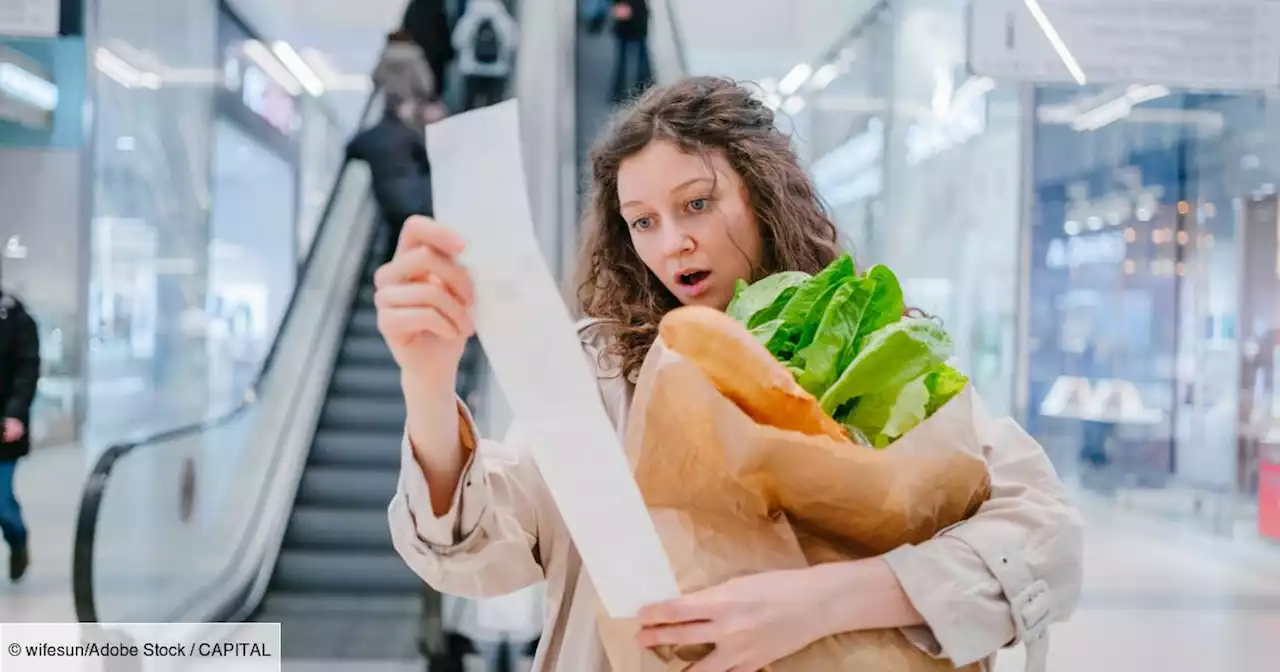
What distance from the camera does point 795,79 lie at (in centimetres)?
447

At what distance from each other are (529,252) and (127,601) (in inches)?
152

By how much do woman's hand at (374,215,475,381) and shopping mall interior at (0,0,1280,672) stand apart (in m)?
2.92

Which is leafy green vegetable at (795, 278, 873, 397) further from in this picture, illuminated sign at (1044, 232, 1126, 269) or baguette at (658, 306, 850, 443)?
illuminated sign at (1044, 232, 1126, 269)

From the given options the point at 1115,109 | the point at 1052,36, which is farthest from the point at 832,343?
the point at 1115,109

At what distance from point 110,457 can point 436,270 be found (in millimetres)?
3324

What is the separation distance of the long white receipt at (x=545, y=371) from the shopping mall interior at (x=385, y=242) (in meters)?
3.03

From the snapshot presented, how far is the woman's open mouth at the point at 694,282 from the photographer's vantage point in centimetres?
101

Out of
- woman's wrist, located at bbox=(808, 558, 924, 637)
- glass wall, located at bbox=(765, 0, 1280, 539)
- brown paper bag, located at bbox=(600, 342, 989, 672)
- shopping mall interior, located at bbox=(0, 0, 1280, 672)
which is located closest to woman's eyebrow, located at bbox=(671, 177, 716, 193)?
brown paper bag, located at bbox=(600, 342, 989, 672)

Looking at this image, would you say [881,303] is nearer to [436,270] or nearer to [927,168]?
[436,270]

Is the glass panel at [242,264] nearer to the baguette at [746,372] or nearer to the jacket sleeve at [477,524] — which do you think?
the jacket sleeve at [477,524]

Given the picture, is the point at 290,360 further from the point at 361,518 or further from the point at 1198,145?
the point at 1198,145

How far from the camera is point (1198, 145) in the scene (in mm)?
5355

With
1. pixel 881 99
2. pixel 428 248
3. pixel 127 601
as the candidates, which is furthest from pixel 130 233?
pixel 428 248

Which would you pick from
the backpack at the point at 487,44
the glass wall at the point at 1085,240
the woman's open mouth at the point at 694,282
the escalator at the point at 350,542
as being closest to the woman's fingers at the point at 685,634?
the woman's open mouth at the point at 694,282
